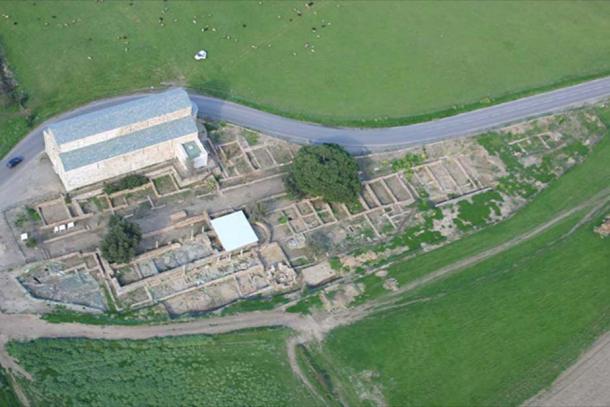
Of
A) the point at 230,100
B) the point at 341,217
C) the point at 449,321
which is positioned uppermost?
the point at 230,100

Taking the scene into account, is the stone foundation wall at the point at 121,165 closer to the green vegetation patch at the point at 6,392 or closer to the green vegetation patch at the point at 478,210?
the green vegetation patch at the point at 6,392

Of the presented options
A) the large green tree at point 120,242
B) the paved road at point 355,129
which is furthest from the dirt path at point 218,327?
the paved road at point 355,129

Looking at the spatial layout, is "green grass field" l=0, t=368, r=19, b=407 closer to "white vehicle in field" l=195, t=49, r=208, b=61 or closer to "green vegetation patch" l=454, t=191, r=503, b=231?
"green vegetation patch" l=454, t=191, r=503, b=231

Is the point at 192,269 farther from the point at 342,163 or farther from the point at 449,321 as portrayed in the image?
the point at 449,321

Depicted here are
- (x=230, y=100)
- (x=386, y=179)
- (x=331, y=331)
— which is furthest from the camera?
(x=230, y=100)

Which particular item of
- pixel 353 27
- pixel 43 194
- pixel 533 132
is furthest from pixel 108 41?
pixel 533 132

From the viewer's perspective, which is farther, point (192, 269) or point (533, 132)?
point (533, 132)
